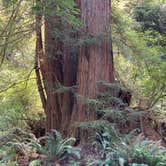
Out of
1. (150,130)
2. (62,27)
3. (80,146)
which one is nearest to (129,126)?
(150,130)

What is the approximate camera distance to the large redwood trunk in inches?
220

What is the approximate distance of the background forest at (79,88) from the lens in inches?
189

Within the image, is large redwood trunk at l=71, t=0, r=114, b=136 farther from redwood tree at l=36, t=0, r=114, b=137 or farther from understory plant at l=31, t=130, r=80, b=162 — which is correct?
understory plant at l=31, t=130, r=80, b=162

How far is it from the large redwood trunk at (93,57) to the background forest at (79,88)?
17 mm

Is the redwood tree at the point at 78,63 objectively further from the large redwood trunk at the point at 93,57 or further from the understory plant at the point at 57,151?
the understory plant at the point at 57,151

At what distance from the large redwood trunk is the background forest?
0.7 inches

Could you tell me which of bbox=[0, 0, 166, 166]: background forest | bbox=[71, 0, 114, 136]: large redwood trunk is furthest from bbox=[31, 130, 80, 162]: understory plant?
bbox=[71, 0, 114, 136]: large redwood trunk

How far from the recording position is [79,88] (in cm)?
573

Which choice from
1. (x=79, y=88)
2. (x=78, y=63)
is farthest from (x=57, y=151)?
(x=78, y=63)

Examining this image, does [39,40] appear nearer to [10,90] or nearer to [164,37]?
[10,90]

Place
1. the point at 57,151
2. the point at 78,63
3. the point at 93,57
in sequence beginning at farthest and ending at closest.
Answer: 1. the point at 78,63
2. the point at 93,57
3. the point at 57,151

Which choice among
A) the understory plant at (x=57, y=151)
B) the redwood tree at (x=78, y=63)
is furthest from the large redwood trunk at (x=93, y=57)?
the understory plant at (x=57, y=151)

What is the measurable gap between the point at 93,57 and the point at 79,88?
1.88 feet

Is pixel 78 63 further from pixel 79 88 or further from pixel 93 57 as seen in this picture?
pixel 79 88
